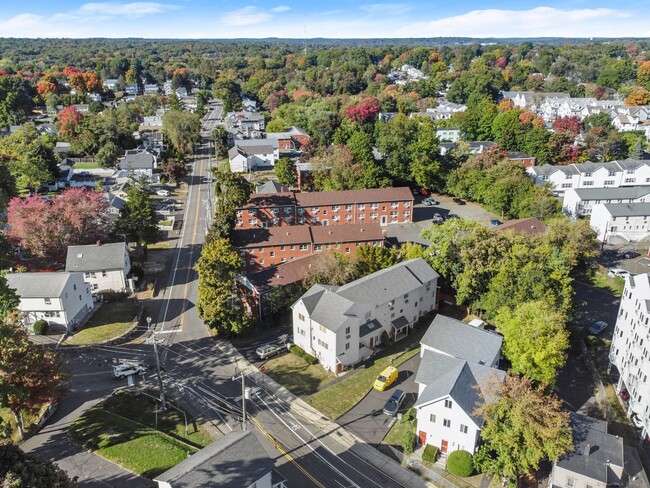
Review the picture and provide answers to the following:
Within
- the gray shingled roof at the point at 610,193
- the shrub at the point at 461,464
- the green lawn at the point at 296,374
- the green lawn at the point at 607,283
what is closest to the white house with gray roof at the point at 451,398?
the shrub at the point at 461,464

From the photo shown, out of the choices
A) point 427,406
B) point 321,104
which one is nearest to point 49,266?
point 427,406

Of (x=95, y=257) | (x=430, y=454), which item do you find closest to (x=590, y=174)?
(x=430, y=454)

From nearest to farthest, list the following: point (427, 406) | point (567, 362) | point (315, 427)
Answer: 1. point (427, 406)
2. point (315, 427)
3. point (567, 362)

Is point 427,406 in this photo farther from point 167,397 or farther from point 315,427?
point 167,397

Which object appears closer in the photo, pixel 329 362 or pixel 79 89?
pixel 329 362

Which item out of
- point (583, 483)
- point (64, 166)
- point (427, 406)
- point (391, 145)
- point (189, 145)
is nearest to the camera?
point (583, 483)

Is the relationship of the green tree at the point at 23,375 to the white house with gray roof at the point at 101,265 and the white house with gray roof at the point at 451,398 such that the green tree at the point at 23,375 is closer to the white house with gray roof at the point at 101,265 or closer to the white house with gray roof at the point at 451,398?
the white house with gray roof at the point at 101,265

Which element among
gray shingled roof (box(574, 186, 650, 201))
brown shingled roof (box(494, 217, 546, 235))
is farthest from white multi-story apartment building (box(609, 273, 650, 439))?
gray shingled roof (box(574, 186, 650, 201))

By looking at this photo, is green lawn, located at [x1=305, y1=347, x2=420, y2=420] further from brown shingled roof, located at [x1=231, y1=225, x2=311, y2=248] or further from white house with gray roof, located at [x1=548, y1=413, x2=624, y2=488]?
brown shingled roof, located at [x1=231, y1=225, x2=311, y2=248]
